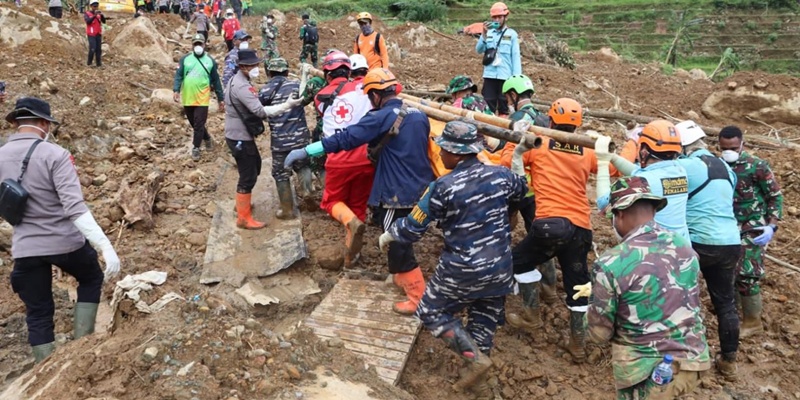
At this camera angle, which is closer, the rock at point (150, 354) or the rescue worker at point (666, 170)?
the rock at point (150, 354)

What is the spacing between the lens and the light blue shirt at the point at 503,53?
7289 millimetres

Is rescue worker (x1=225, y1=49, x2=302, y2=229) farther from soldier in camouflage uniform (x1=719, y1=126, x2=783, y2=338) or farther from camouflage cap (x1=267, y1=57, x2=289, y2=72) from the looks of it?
soldier in camouflage uniform (x1=719, y1=126, x2=783, y2=338)

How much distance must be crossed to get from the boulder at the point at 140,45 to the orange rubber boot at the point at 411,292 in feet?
43.3

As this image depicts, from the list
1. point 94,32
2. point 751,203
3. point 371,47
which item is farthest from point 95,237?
point 94,32

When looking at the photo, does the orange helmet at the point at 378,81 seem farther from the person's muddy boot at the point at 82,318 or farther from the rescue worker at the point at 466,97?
the person's muddy boot at the point at 82,318

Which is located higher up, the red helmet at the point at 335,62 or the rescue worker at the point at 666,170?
the red helmet at the point at 335,62

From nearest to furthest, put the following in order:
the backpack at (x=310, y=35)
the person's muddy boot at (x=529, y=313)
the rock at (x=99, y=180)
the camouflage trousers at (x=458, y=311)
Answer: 1. the camouflage trousers at (x=458, y=311)
2. the person's muddy boot at (x=529, y=313)
3. the rock at (x=99, y=180)
4. the backpack at (x=310, y=35)

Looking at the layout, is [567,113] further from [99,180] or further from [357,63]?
[99,180]

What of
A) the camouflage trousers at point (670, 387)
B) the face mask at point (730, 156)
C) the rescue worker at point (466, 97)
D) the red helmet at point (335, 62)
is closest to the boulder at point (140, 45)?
the red helmet at point (335, 62)

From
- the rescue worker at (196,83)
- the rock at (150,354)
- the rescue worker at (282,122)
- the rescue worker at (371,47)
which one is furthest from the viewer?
the rescue worker at (371,47)

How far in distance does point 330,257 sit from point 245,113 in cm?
181

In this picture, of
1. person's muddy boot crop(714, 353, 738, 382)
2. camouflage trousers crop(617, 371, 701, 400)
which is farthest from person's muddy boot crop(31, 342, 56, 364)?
person's muddy boot crop(714, 353, 738, 382)

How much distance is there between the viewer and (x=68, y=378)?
287cm

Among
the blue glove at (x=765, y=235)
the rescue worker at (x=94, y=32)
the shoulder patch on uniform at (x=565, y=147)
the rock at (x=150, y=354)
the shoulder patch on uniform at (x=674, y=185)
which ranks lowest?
the blue glove at (x=765, y=235)
